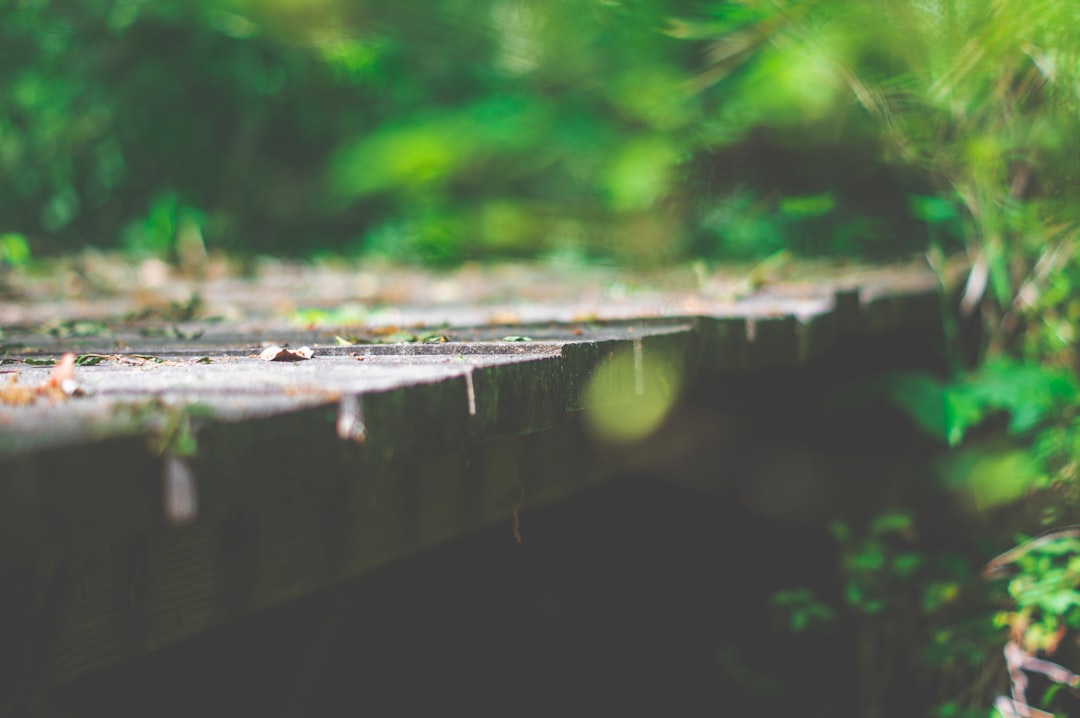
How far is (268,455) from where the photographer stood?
0.75m

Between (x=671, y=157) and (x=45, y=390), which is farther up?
(x=671, y=157)

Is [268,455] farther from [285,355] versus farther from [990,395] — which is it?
[990,395]

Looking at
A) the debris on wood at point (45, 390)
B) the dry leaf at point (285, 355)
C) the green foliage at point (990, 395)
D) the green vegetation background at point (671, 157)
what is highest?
the green vegetation background at point (671, 157)

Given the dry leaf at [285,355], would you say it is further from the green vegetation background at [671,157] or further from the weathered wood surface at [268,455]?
the green vegetation background at [671,157]

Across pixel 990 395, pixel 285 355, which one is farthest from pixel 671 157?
pixel 285 355

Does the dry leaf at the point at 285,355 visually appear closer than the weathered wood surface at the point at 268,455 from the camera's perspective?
No

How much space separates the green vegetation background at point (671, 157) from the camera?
2363 millimetres

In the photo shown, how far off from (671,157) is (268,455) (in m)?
3.27

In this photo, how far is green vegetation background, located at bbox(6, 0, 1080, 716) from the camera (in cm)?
236

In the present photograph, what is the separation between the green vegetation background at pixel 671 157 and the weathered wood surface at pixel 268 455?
2.80 ft

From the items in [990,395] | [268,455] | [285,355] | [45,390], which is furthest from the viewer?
[990,395]

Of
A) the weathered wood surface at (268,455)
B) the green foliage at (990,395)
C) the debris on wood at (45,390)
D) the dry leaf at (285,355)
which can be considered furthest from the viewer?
the green foliage at (990,395)

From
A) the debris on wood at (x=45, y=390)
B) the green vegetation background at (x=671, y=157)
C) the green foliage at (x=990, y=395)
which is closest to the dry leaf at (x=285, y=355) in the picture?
the debris on wood at (x=45, y=390)

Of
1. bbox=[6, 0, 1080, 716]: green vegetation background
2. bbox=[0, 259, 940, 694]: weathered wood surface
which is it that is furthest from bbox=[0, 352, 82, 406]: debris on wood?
bbox=[6, 0, 1080, 716]: green vegetation background
